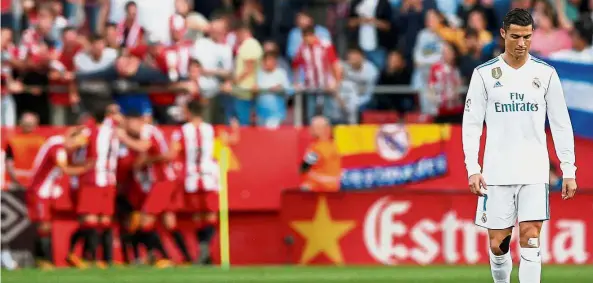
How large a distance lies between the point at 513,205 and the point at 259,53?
→ 9.66m

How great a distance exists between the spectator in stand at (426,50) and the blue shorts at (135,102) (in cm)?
379

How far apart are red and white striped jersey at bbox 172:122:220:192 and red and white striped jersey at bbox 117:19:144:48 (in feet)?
4.72

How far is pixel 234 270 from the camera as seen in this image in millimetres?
17359

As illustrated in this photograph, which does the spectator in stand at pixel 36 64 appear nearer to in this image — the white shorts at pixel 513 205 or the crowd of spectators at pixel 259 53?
the crowd of spectators at pixel 259 53

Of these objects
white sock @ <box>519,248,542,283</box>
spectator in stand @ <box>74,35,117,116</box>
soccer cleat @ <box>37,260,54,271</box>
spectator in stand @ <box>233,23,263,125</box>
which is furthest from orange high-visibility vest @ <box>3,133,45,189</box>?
white sock @ <box>519,248,542,283</box>

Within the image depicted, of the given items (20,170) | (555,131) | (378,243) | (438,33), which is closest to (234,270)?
(378,243)

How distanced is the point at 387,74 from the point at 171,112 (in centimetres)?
316

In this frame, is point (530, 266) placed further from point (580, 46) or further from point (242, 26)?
point (242, 26)

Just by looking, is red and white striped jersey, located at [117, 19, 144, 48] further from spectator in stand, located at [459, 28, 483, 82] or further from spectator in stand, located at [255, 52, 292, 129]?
spectator in stand, located at [459, 28, 483, 82]

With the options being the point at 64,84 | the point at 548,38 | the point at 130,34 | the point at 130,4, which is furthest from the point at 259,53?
the point at 548,38

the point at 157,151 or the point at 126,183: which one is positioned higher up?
the point at 157,151

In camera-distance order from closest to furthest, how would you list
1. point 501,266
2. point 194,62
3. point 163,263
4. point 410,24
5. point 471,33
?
point 501,266 < point 163,263 < point 194,62 < point 471,33 < point 410,24

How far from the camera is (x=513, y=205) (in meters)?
10.9

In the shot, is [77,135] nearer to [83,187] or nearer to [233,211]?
[83,187]
